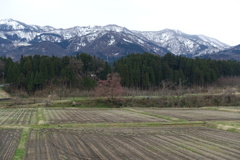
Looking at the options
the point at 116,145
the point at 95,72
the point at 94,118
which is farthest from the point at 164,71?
the point at 116,145

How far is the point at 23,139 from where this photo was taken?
17422 millimetres

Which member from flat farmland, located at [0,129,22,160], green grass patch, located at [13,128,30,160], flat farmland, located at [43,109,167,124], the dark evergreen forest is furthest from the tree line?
green grass patch, located at [13,128,30,160]

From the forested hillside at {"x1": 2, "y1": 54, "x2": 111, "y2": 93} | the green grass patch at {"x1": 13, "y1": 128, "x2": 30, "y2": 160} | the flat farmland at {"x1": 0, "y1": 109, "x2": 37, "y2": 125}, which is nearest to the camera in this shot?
the green grass patch at {"x1": 13, "y1": 128, "x2": 30, "y2": 160}

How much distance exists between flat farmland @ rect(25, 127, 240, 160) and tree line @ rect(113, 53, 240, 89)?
58953mm

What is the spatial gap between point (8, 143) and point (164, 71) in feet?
248

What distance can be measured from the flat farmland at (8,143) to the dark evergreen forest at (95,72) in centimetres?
5218

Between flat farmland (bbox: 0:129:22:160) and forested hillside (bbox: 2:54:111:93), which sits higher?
forested hillside (bbox: 2:54:111:93)

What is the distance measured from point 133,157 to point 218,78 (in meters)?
91.3

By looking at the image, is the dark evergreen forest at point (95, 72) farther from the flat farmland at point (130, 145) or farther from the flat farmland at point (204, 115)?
the flat farmland at point (130, 145)

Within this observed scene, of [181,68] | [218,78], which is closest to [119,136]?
[181,68]

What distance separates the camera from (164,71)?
87.3 meters

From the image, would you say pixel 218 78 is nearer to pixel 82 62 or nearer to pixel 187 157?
pixel 82 62

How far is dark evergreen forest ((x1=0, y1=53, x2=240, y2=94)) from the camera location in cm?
7212

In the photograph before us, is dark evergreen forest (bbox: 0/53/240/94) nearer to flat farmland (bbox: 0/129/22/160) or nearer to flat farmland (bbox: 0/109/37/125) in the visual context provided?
Answer: flat farmland (bbox: 0/109/37/125)
